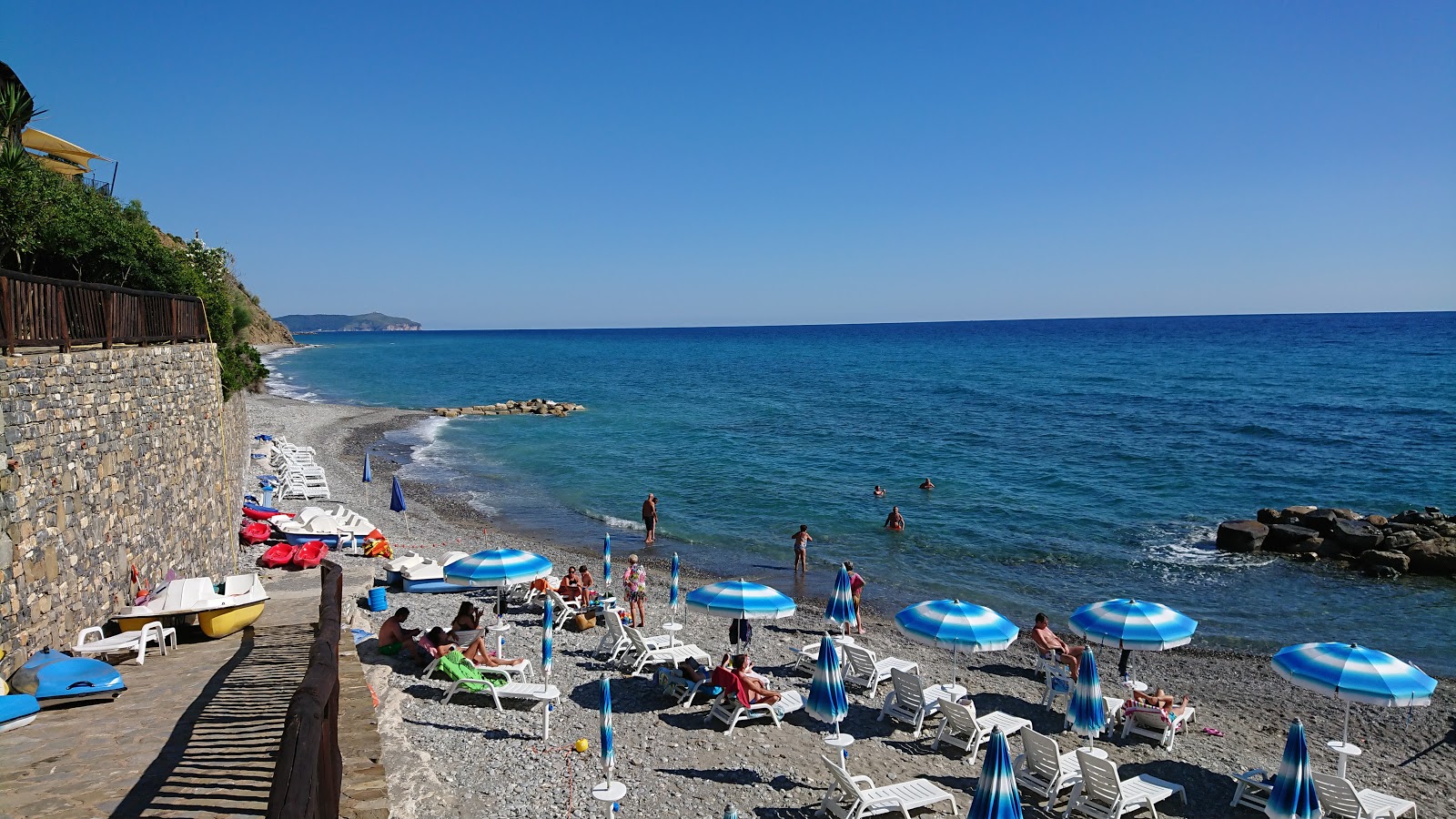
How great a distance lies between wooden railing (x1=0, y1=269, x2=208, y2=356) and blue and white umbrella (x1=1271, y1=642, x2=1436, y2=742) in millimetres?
14514

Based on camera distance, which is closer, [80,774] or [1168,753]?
[80,774]

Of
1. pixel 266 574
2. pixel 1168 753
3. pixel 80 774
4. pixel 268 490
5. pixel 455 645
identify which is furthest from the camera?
pixel 268 490

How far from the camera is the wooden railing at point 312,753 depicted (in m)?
3.20

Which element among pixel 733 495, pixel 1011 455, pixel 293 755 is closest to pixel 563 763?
pixel 293 755

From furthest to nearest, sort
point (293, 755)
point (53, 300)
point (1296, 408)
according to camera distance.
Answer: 1. point (1296, 408)
2. point (53, 300)
3. point (293, 755)

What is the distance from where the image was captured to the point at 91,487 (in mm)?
8969

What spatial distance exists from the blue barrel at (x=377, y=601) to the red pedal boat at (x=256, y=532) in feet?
17.6

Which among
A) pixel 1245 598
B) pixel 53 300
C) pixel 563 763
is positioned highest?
pixel 53 300

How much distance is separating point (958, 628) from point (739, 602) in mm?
3221

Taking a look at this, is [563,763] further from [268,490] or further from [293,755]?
[268,490]

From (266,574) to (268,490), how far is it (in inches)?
344

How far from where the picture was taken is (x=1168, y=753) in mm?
10578

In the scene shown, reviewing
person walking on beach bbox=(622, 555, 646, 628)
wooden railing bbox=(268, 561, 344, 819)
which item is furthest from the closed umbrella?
wooden railing bbox=(268, 561, 344, 819)

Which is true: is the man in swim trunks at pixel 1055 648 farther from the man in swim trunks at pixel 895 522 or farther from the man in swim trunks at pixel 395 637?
the man in swim trunks at pixel 895 522
